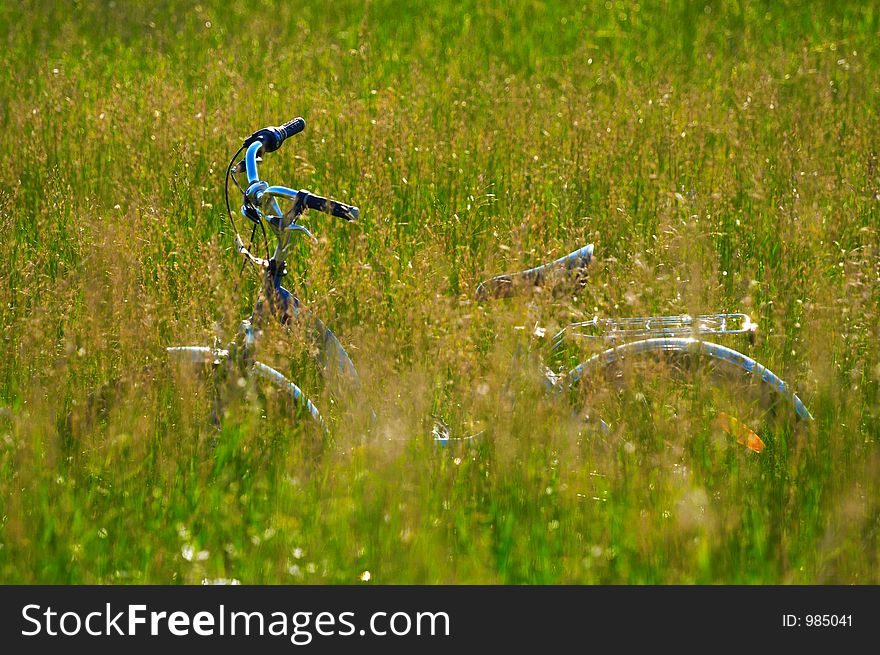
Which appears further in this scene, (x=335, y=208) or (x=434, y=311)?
(x=434, y=311)

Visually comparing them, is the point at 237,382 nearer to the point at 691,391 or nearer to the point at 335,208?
the point at 335,208

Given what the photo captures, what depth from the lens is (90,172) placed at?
5688 millimetres

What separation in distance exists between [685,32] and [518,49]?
144cm

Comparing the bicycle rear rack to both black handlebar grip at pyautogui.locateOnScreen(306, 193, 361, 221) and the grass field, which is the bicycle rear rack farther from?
black handlebar grip at pyautogui.locateOnScreen(306, 193, 361, 221)

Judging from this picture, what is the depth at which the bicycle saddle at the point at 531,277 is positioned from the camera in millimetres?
3381

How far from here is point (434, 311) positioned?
11.5 feet

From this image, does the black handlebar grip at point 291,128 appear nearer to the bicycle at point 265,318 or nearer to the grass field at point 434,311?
the bicycle at point 265,318

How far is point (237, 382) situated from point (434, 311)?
67cm

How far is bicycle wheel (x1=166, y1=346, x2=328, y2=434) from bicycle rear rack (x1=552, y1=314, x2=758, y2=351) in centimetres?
80

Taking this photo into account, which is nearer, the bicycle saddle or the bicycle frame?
the bicycle frame

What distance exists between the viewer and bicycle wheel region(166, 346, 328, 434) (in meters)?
3.33

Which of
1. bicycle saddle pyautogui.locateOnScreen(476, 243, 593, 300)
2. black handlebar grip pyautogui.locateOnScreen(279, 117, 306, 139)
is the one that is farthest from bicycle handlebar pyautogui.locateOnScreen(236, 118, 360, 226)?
bicycle saddle pyautogui.locateOnScreen(476, 243, 593, 300)

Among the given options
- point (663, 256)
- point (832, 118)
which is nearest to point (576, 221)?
point (663, 256)

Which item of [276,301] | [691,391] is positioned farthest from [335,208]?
[691,391]
